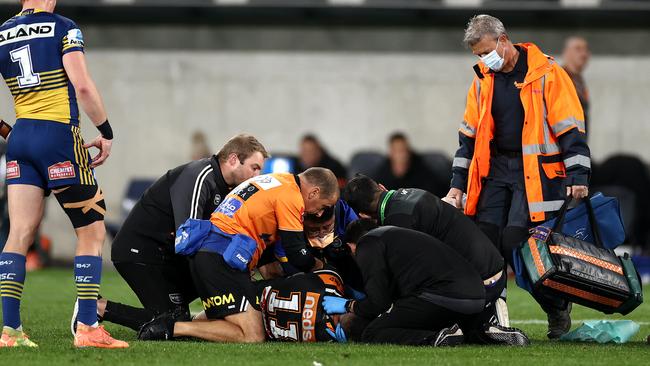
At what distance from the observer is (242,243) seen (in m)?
7.74

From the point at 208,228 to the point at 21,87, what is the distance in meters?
1.57

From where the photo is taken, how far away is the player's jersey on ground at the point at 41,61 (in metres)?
6.84

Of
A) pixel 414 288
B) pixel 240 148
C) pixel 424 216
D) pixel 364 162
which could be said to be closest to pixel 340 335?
pixel 414 288

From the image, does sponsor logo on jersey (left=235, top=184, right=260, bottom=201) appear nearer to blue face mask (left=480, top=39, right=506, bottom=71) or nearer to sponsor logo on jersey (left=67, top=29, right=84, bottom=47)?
sponsor logo on jersey (left=67, top=29, right=84, bottom=47)

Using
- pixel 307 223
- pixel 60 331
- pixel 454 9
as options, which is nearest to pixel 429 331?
pixel 307 223

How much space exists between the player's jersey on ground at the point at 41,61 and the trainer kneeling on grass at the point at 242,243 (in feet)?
4.39

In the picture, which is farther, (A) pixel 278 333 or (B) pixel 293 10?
(B) pixel 293 10

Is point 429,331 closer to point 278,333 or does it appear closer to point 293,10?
point 278,333

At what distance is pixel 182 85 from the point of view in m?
17.5

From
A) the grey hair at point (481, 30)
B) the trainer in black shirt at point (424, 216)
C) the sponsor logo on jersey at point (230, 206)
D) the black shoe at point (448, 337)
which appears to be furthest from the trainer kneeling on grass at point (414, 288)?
the grey hair at point (481, 30)

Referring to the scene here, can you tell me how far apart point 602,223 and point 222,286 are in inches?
101

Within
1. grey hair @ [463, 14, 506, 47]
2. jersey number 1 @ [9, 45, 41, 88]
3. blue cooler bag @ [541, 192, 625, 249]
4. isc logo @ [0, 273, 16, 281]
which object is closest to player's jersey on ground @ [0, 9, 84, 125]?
jersey number 1 @ [9, 45, 41, 88]

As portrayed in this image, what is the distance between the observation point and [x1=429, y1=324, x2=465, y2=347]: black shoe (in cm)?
728

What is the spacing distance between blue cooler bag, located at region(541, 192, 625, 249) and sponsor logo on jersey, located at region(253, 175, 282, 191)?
181 cm
